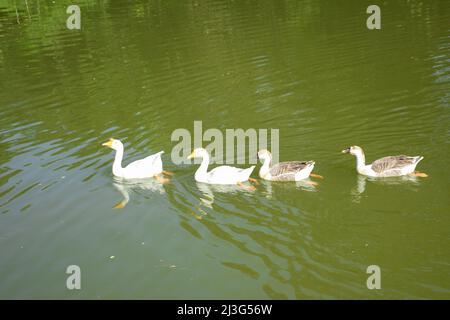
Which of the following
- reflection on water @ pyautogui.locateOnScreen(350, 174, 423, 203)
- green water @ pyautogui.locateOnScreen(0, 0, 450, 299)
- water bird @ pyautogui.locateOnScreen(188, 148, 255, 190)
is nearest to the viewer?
green water @ pyautogui.locateOnScreen(0, 0, 450, 299)

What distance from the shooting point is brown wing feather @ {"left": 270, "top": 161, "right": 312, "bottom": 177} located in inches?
456

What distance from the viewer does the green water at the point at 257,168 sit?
8883mm

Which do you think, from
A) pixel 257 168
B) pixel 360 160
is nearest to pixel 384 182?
pixel 360 160

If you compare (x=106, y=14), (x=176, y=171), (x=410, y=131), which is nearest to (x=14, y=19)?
(x=106, y=14)

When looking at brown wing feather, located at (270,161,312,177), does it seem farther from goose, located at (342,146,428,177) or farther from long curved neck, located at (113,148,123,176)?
long curved neck, located at (113,148,123,176)

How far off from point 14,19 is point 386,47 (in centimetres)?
2558

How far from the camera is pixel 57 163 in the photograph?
13906 mm

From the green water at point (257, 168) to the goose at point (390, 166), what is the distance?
0.25 metres

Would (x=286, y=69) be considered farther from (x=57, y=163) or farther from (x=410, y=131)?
(x=57, y=163)

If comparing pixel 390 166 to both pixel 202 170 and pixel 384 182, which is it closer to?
pixel 384 182

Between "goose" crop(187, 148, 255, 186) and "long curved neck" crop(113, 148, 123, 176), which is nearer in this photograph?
"goose" crop(187, 148, 255, 186)

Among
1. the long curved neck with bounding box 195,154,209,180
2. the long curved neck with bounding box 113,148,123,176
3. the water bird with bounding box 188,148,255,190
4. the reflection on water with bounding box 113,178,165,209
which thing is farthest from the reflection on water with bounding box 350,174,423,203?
the long curved neck with bounding box 113,148,123,176
